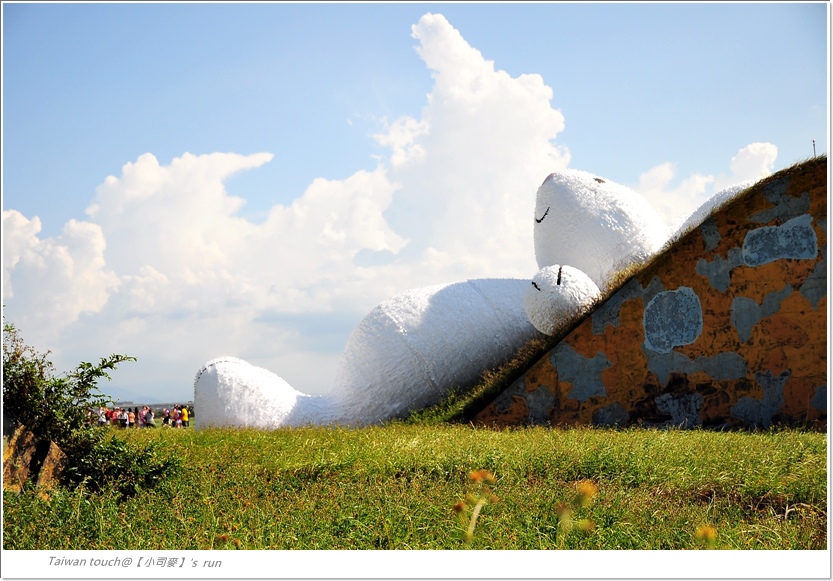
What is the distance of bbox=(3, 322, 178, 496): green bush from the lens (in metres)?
4.25

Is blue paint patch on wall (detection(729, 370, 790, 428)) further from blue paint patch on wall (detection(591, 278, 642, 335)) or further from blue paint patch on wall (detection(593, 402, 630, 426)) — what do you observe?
blue paint patch on wall (detection(591, 278, 642, 335))

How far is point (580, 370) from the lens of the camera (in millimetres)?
6676

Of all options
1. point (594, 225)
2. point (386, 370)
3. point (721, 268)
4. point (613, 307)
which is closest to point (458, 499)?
point (613, 307)

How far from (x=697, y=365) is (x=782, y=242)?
4.09 ft

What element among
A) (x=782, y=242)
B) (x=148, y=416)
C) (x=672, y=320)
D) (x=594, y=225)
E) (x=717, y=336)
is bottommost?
(x=148, y=416)

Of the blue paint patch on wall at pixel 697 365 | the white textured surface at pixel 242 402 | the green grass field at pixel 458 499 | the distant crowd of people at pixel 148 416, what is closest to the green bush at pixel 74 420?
the green grass field at pixel 458 499

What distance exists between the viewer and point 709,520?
3.54 meters

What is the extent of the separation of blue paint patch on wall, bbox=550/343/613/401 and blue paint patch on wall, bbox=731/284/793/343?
1.09m

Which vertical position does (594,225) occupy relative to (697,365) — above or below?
above

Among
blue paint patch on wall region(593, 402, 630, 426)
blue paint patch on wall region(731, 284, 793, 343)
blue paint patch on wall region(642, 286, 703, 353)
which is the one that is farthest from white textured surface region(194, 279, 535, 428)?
blue paint patch on wall region(731, 284, 793, 343)

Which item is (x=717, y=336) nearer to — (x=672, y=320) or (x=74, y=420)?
(x=672, y=320)

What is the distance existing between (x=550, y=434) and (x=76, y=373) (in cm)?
326

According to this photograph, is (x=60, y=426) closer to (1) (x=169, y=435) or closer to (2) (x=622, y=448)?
(1) (x=169, y=435)

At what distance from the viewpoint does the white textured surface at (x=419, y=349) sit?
24.4ft
